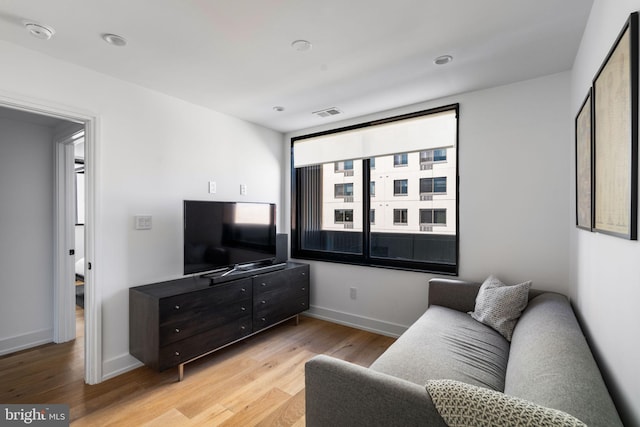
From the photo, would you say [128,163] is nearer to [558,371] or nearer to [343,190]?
[343,190]

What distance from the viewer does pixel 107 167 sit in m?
2.47

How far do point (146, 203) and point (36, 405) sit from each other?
1.58 metres

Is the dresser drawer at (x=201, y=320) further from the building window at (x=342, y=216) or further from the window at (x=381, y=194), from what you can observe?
the building window at (x=342, y=216)

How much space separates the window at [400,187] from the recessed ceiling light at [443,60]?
50.8 inches

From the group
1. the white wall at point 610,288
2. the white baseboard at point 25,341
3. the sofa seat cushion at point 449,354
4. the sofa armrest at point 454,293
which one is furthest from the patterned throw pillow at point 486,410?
the white baseboard at point 25,341

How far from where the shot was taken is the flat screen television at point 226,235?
275 cm

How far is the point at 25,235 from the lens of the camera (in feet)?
10.1

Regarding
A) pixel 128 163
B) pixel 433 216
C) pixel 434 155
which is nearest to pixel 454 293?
pixel 433 216

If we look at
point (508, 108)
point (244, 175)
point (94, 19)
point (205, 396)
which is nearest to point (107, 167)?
point (94, 19)

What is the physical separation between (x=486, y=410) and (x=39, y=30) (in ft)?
9.40

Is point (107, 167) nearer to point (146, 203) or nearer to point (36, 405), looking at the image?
point (146, 203)

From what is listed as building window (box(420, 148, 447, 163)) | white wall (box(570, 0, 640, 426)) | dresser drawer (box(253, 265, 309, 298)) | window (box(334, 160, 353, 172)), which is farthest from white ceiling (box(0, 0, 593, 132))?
dresser drawer (box(253, 265, 309, 298))

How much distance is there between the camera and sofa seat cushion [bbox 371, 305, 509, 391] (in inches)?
64.5

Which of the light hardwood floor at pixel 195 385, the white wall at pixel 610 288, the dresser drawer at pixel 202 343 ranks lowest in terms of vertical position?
the light hardwood floor at pixel 195 385
